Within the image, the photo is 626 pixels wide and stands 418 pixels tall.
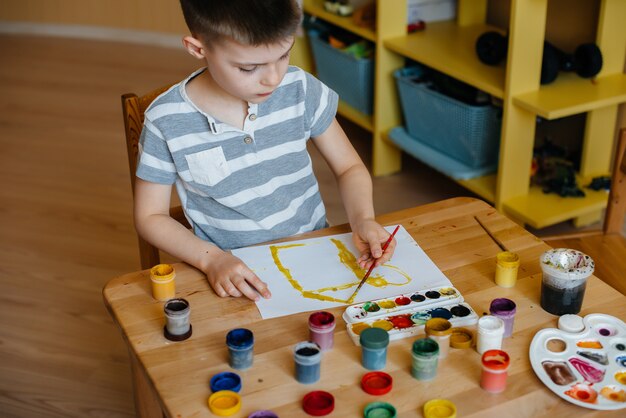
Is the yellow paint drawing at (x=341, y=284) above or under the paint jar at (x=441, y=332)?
under

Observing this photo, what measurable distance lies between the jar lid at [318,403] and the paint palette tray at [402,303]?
0.54ft

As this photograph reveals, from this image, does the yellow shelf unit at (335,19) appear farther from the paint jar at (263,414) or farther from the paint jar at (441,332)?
the paint jar at (263,414)

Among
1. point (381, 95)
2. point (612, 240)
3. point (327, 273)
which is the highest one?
point (327, 273)

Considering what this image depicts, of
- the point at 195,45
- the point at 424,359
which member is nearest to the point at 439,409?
the point at 424,359

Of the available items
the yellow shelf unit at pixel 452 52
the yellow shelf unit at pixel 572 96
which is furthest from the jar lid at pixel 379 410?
the yellow shelf unit at pixel 452 52

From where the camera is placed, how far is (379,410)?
3.08 feet

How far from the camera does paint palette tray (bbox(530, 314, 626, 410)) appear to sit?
38.1 inches

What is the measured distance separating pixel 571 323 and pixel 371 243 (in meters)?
0.33

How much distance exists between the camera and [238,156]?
1.39 m

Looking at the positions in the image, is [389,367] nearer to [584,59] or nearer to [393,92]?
[584,59]

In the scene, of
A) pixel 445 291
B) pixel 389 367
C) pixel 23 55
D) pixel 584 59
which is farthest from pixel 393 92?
pixel 23 55

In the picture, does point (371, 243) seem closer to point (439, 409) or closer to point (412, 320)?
point (412, 320)

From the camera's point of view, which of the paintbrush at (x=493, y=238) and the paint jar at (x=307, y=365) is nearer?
the paint jar at (x=307, y=365)

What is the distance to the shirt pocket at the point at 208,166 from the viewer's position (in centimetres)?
137
